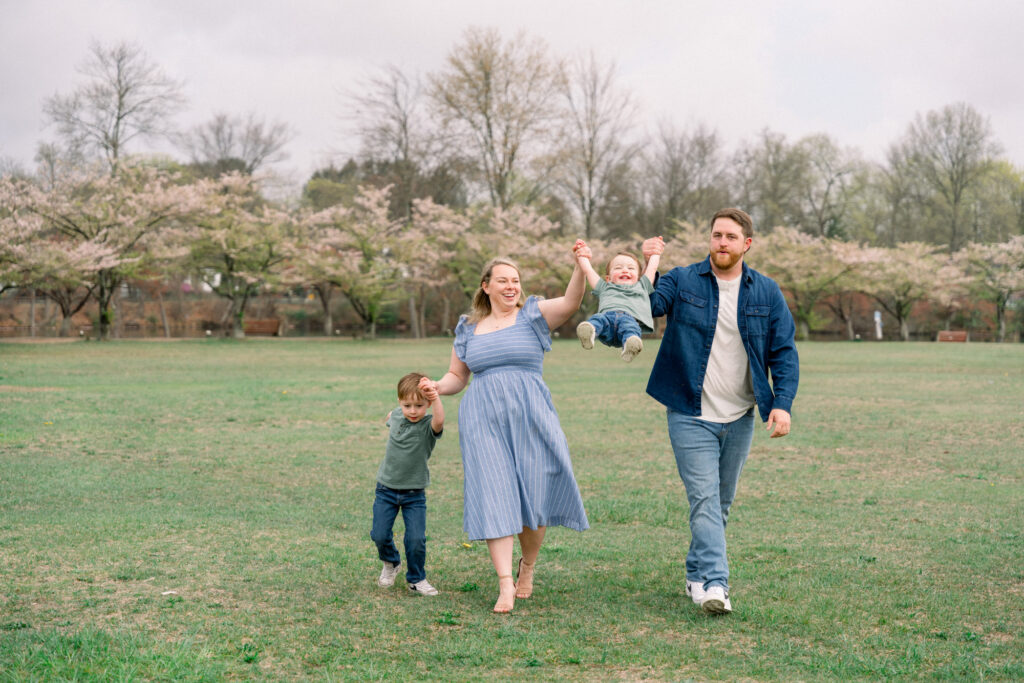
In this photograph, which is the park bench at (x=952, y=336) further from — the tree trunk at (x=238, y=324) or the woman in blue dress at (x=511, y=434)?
the woman in blue dress at (x=511, y=434)

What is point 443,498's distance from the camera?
8.55m

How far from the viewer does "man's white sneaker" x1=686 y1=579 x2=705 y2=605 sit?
4.99 meters

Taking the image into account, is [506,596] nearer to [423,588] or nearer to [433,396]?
[423,588]

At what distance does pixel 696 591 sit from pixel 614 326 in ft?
5.21

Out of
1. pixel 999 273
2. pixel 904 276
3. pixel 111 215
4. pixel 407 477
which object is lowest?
pixel 407 477

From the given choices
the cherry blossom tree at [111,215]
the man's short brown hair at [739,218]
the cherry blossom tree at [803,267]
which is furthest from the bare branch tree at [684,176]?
the man's short brown hair at [739,218]

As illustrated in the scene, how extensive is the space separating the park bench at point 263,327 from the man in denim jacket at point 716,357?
50.3 meters

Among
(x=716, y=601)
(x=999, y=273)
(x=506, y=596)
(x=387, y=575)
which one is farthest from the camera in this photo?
(x=999, y=273)

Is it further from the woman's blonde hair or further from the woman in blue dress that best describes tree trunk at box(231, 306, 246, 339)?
the woman in blue dress

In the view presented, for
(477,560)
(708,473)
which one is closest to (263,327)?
(477,560)

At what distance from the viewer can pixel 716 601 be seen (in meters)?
4.83

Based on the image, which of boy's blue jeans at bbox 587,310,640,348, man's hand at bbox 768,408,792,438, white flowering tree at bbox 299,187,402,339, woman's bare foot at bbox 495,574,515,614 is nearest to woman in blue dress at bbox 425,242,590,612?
woman's bare foot at bbox 495,574,515,614

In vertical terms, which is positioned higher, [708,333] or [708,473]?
[708,333]

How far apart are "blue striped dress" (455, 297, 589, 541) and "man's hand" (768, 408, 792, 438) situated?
1.11 metres
